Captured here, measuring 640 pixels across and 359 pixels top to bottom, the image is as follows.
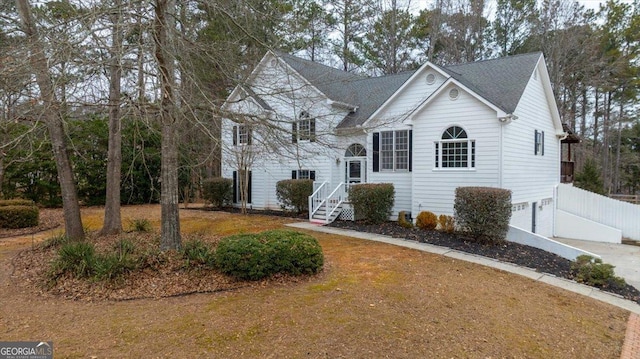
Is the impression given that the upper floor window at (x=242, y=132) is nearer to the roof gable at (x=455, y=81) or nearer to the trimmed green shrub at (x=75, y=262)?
the roof gable at (x=455, y=81)

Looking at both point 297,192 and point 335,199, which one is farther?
point 297,192

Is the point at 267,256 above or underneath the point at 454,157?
underneath

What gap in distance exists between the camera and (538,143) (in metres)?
14.6

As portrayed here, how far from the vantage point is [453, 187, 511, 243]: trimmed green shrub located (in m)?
10.0

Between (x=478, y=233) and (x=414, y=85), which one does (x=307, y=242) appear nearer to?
(x=478, y=233)

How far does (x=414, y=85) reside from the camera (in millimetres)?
13703

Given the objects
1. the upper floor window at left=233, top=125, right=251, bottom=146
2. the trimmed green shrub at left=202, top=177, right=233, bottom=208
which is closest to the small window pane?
the upper floor window at left=233, top=125, right=251, bottom=146

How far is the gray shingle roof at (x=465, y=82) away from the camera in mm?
12086

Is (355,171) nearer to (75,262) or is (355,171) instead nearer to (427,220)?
(427,220)

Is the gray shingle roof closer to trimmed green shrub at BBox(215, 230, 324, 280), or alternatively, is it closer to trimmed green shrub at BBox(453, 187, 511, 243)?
trimmed green shrub at BBox(453, 187, 511, 243)

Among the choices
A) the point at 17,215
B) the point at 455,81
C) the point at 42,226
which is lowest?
the point at 42,226

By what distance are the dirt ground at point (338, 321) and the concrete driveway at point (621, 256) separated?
522 cm

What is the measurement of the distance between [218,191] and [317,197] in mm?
5944

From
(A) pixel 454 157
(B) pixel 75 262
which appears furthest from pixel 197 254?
(A) pixel 454 157
